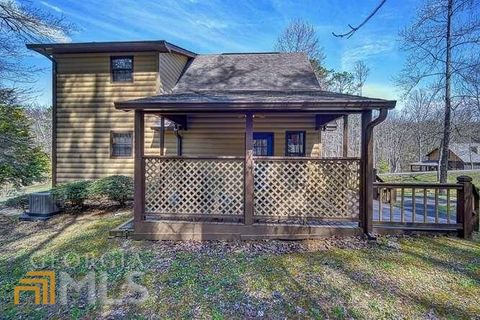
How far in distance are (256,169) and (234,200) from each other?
31.3 inches

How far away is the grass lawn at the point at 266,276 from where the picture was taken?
11.8ft

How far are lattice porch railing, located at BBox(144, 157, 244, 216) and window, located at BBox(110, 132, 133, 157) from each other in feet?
18.7

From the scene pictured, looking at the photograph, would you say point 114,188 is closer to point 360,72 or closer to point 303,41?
point 303,41

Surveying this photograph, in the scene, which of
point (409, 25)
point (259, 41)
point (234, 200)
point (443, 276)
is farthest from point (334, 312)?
point (259, 41)

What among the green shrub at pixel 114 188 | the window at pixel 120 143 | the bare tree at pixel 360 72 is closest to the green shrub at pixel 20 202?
the green shrub at pixel 114 188

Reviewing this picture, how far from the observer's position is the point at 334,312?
11.5 feet

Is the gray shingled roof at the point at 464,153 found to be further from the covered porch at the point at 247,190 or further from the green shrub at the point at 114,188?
the green shrub at the point at 114,188

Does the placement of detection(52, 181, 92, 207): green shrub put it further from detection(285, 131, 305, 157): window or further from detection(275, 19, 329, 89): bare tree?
detection(275, 19, 329, 89): bare tree

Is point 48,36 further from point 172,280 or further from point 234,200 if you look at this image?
point 172,280

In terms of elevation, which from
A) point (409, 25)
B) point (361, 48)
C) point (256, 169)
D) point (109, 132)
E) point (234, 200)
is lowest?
point (234, 200)

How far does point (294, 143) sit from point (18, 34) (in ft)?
31.5

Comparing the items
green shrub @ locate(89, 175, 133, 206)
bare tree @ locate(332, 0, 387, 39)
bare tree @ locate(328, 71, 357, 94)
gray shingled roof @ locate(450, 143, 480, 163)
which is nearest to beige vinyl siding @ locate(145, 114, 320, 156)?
green shrub @ locate(89, 175, 133, 206)

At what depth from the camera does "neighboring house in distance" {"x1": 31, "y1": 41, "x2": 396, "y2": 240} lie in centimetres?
583

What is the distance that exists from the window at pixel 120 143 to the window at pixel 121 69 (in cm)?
212
